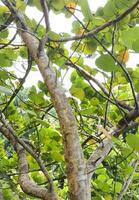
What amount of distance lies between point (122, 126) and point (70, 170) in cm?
17

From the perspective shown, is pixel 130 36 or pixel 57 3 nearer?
pixel 130 36

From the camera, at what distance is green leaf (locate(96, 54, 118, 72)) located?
759 mm

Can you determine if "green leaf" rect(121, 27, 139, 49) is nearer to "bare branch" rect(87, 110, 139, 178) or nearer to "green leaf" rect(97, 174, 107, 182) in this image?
"bare branch" rect(87, 110, 139, 178)

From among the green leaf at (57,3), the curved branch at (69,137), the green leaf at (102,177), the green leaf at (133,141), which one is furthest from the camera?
the green leaf at (102,177)

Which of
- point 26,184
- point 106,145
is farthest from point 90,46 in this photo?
point 26,184

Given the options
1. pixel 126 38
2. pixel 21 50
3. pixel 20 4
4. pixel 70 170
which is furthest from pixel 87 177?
pixel 21 50

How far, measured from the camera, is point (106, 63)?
2.51 ft

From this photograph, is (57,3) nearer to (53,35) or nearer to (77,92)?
(53,35)

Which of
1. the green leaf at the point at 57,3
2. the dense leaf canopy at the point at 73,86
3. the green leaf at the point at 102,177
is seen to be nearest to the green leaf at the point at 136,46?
the dense leaf canopy at the point at 73,86

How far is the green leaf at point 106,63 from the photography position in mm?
759

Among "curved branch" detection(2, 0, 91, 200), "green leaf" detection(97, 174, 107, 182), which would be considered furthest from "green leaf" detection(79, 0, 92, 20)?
"green leaf" detection(97, 174, 107, 182)

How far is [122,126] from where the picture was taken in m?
0.84

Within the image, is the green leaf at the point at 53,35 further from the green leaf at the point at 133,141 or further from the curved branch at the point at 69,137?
the green leaf at the point at 133,141

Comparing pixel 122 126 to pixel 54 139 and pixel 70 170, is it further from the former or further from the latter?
pixel 54 139
